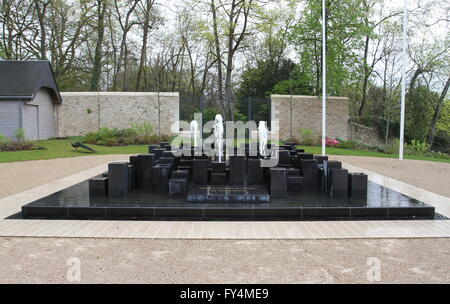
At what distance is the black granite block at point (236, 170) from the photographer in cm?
840

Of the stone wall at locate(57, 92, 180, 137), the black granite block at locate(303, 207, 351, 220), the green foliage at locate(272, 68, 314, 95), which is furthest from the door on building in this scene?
the black granite block at locate(303, 207, 351, 220)

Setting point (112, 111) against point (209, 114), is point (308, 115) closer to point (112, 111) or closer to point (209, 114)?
point (209, 114)

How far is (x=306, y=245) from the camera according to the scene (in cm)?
484

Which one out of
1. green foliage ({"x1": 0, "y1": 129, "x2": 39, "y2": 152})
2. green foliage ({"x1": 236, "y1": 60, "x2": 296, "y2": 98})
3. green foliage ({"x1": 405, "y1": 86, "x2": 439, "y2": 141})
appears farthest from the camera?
green foliage ({"x1": 236, "y1": 60, "x2": 296, "y2": 98})

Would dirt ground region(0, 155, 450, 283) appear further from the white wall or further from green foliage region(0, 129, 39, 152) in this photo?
the white wall

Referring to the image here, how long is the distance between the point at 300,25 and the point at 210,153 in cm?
1928

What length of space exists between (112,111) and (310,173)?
1949cm

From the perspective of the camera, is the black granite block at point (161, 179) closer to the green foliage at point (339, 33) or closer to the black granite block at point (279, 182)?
the black granite block at point (279, 182)

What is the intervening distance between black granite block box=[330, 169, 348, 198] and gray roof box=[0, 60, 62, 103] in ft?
62.4

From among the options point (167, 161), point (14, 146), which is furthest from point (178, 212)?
point (14, 146)

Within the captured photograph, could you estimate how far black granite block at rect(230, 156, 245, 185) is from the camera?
8.40 meters

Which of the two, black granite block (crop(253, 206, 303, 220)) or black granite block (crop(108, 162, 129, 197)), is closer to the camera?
black granite block (crop(253, 206, 303, 220))
